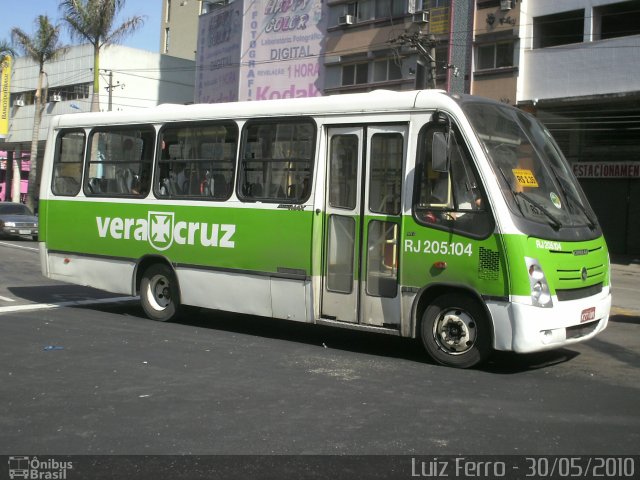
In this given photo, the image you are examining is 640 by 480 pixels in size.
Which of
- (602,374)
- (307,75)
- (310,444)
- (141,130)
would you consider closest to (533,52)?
(307,75)

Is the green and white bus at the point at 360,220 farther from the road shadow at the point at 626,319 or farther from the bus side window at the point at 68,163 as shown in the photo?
the road shadow at the point at 626,319

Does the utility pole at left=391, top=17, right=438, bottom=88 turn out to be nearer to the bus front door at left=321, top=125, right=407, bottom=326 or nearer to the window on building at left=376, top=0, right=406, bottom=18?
the window on building at left=376, top=0, right=406, bottom=18

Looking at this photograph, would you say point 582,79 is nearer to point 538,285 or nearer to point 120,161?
point 120,161

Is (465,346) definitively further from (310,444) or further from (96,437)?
(96,437)

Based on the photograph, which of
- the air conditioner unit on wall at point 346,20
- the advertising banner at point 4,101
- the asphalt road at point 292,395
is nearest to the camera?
the asphalt road at point 292,395

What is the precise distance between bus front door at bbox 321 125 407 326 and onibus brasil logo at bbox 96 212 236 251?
1.64 m

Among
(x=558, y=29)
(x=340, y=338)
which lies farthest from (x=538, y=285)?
(x=558, y=29)

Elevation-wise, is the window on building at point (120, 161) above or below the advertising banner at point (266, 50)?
below

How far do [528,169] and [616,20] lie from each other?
20.1 m

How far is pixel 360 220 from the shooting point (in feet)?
27.1

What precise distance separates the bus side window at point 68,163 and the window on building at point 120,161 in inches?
8.9

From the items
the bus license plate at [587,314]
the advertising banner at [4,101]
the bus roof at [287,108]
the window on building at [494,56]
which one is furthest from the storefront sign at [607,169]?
the advertising banner at [4,101]

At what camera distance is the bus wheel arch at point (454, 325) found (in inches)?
293

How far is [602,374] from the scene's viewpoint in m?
7.52
